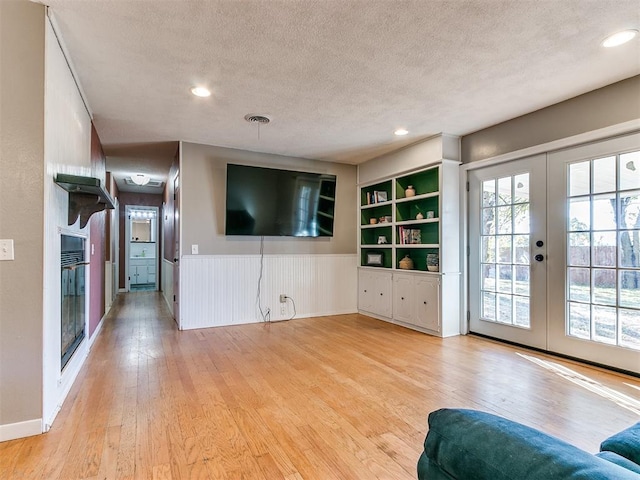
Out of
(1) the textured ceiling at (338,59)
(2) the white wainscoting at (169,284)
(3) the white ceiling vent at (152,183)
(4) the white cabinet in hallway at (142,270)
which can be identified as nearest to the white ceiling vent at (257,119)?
(1) the textured ceiling at (338,59)

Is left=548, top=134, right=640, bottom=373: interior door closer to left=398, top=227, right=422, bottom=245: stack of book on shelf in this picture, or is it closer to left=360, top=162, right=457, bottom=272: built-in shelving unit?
left=360, top=162, right=457, bottom=272: built-in shelving unit

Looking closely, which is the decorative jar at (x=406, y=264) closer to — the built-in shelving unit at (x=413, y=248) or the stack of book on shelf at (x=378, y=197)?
the built-in shelving unit at (x=413, y=248)

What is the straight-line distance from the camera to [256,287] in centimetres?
499

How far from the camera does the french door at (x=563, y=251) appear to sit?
2926 mm

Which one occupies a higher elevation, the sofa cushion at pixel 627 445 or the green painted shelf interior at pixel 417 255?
the green painted shelf interior at pixel 417 255

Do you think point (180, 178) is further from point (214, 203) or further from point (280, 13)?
point (280, 13)

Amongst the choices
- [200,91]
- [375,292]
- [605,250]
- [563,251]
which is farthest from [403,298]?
[200,91]

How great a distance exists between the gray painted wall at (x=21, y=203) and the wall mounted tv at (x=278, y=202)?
2.65 m

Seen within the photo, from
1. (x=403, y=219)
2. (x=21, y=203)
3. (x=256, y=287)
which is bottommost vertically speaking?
(x=256, y=287)

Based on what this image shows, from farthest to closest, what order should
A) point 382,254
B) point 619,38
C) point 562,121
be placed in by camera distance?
point 382,254, point 562,121, point 619,38

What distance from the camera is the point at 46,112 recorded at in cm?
202

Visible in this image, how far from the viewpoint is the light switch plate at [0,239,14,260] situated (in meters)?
1.92

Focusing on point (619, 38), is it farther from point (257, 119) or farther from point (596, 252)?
point (257, 119)

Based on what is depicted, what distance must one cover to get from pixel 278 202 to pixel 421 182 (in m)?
2.01
